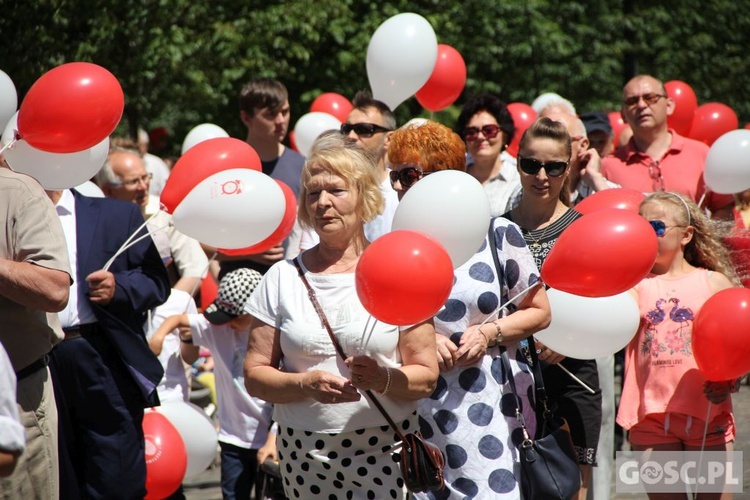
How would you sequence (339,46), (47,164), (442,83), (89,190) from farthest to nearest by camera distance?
(339,46), (442,83), (89,190), (47,164)

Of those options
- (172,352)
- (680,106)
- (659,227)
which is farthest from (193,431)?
(680,106)

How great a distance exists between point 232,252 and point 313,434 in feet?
7.07

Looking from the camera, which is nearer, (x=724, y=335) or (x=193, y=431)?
(x=724, y=335)

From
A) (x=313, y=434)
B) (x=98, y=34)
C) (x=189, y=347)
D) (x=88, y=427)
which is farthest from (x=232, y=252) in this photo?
(x=98, y=34)

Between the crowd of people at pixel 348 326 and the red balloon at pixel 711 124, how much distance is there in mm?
2592

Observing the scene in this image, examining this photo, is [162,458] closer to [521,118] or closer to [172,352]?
[172,352]

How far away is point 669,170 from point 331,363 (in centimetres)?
407

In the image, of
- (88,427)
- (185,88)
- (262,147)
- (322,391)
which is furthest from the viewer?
(185,88)

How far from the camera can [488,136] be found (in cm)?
618

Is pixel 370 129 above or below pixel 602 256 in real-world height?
above

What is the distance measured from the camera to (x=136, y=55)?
424 inches

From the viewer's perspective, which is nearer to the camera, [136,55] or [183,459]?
[183,459]

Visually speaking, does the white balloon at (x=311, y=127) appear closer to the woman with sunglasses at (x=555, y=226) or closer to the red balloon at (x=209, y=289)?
the red balloon at (x=209, y=289)

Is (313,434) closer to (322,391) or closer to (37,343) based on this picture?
(322,391)
